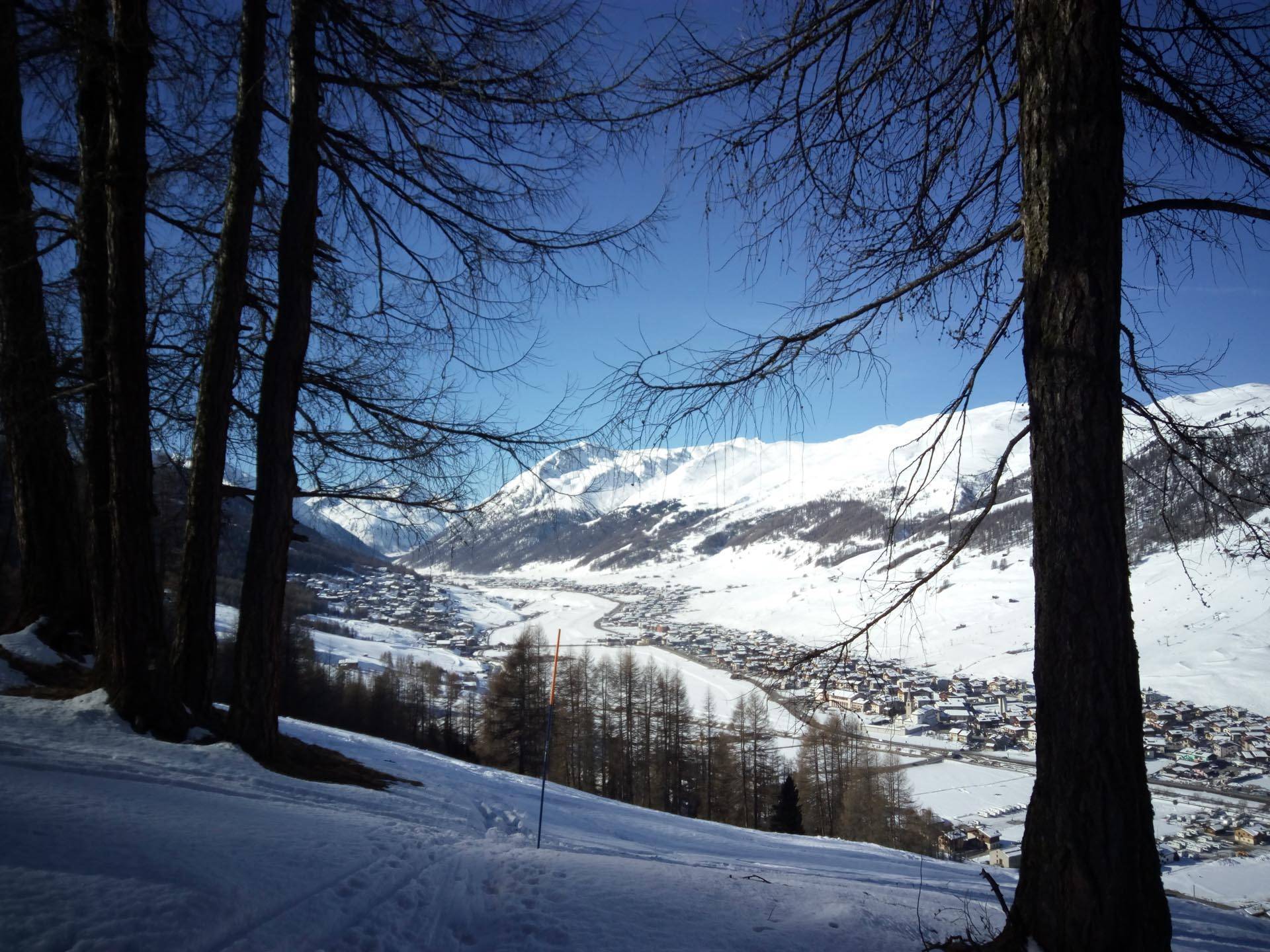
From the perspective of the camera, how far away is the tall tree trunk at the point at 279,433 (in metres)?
4.87

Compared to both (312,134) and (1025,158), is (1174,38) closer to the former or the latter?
(1025,158)

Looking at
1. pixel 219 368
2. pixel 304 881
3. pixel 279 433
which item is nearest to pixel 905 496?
pixel 304 881

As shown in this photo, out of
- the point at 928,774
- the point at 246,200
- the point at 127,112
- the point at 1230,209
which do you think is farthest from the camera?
the point at 928,774

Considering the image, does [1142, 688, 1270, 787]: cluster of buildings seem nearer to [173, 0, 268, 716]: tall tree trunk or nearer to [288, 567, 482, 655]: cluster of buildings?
[173, 0, 268, 716]: tall tree trunk

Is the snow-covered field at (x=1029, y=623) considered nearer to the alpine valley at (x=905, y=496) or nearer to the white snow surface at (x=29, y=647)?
the alpine valley at (x=905, y=496)

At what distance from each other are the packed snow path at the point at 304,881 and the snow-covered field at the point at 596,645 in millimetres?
2570

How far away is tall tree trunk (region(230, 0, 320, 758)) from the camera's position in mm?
4867

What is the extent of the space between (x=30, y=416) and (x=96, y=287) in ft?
3.88

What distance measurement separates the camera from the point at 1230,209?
8.13 ft

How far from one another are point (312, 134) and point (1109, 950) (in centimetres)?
634

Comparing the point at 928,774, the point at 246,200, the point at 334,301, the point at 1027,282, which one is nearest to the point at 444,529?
the point at 334,301

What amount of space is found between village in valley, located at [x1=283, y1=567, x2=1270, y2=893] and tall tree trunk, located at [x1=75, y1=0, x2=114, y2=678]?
2.08 m

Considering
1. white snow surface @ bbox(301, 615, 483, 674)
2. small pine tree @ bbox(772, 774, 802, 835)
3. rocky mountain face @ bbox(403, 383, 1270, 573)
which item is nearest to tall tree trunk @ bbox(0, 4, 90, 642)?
rocky mountain face @ bbox(403, 383, 1270, 573)

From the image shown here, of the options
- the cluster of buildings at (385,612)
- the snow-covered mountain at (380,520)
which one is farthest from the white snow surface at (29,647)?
the cluster of buildings at (385,612)
